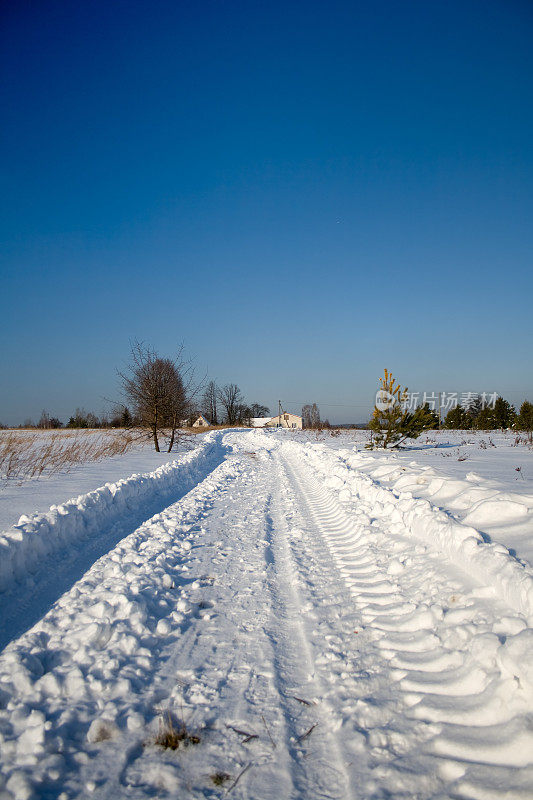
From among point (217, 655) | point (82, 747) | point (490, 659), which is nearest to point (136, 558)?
point (217, 655)

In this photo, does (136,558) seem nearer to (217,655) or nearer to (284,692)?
(217,655)

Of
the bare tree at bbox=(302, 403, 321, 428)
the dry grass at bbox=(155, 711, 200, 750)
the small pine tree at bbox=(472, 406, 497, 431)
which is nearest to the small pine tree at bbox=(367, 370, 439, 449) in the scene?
the dry grass at bbox=(155, 711, 200, 750)

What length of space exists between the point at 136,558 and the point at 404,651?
9.92 ft

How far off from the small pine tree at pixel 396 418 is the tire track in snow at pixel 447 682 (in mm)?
12853

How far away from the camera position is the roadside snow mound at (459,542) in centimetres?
284

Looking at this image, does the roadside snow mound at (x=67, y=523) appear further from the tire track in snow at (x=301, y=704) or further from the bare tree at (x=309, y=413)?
the bare tree at (x=309, y=413)

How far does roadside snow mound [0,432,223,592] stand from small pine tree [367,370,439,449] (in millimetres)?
10213

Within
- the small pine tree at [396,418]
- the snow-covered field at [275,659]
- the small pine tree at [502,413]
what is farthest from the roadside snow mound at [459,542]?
the small pine tree at [502,413]

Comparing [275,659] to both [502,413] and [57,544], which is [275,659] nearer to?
[57,544]

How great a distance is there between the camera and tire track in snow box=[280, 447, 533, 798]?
1804mm

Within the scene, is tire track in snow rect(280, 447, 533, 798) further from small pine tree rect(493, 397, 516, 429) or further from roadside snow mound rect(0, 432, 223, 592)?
small pine tree rect(493, 397, 516, 429)

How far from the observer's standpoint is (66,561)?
14.9 ft

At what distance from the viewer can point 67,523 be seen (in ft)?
17.5

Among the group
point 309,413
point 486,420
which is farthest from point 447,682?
point 309,413
